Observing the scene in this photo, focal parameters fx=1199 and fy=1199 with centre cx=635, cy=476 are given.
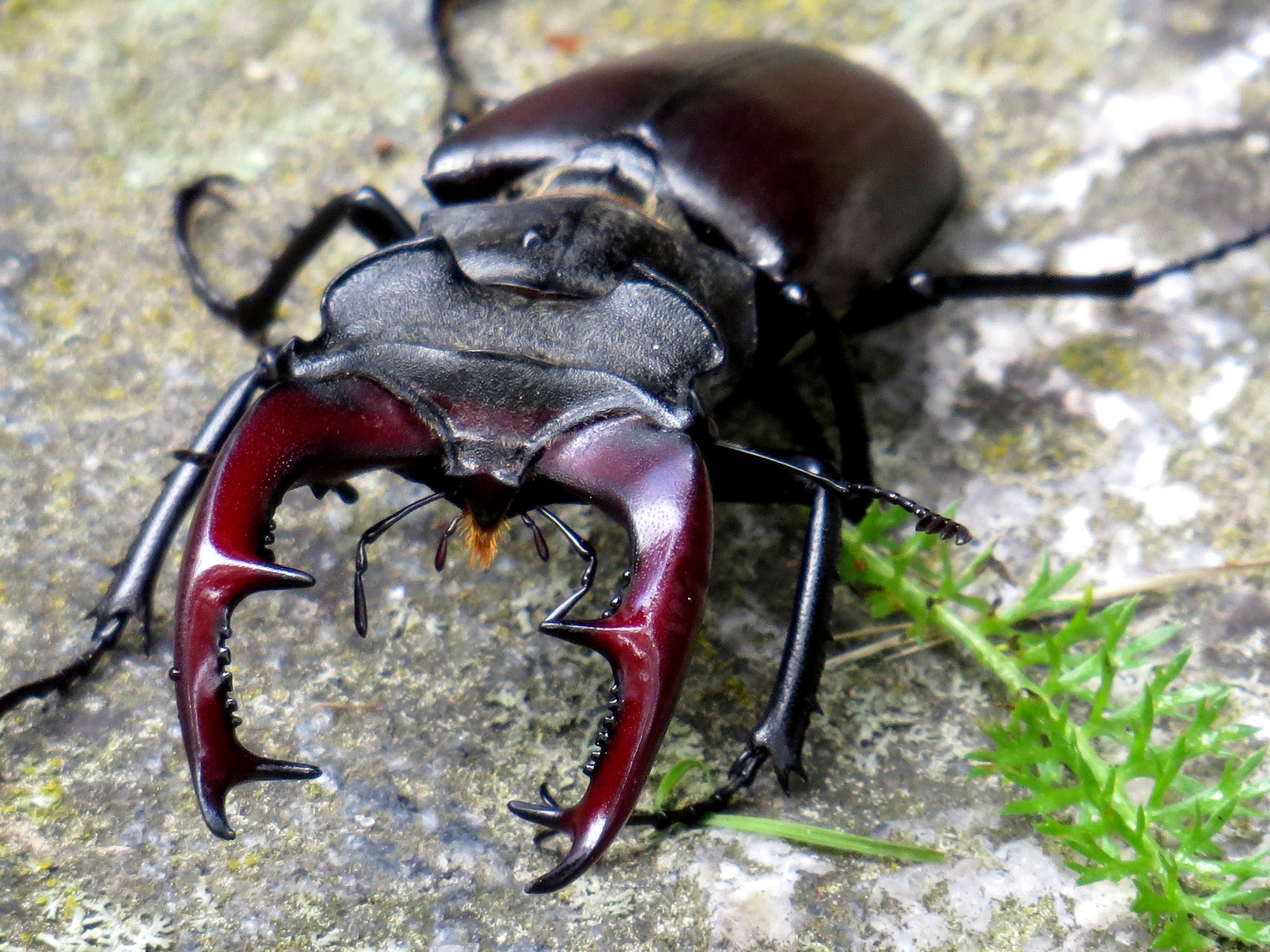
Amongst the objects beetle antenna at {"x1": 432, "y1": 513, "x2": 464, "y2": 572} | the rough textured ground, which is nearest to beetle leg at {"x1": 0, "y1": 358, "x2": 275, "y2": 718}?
the rough textured ground

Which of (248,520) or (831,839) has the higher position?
(248,520)

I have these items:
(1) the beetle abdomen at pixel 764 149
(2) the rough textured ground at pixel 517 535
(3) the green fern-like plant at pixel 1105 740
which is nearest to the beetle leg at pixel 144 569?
(2) the rough textured ground at pixel 517 535

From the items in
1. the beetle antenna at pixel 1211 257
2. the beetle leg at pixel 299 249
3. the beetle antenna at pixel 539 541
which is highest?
the beetle leg at pixel 299 249

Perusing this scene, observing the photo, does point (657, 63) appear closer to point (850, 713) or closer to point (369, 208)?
point (369, 208)

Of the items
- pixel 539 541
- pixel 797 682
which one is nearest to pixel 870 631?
pixel 797 682

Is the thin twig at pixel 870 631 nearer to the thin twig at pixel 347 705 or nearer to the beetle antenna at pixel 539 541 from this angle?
the beetle antenna at pixel 539 541

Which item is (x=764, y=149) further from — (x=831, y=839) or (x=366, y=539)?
(x=831, y=839)

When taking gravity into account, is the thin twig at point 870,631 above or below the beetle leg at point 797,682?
below

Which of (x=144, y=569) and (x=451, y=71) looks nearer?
(x=144, y=569)
